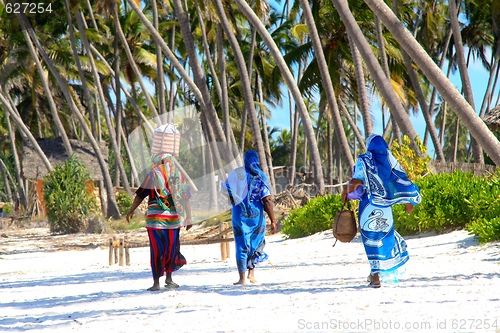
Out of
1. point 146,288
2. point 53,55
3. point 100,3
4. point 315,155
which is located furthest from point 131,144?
point 53,55

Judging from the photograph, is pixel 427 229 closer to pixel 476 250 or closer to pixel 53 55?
pixel 476 250

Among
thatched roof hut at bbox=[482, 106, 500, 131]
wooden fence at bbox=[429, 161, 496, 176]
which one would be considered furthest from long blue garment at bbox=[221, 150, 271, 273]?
thatched roof hut at bbox=[482, 106, 500, 131]

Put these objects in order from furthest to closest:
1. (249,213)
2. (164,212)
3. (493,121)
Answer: (493,121)
(249,213)
(164,212)

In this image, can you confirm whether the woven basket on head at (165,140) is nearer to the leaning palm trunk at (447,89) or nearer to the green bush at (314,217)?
the leaning palm trunk at (447,89)

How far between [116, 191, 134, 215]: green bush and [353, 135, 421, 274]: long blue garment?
1773 cm

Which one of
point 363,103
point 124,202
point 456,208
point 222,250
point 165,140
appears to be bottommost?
point 222,250

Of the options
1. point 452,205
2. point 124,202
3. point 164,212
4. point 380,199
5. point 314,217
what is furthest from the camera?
point 124,202

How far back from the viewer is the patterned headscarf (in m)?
4.56

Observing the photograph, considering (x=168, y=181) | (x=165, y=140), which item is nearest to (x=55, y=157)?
(x=165, y=140)

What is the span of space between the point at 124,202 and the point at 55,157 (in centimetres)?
491

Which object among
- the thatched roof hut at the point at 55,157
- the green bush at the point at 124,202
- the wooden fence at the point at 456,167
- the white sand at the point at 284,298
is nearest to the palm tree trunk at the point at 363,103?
the wooden fence at the point at 456,167

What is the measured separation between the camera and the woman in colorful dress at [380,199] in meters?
4.07

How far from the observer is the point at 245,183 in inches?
193

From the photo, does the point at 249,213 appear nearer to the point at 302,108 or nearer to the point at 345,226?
the point at 345,226
